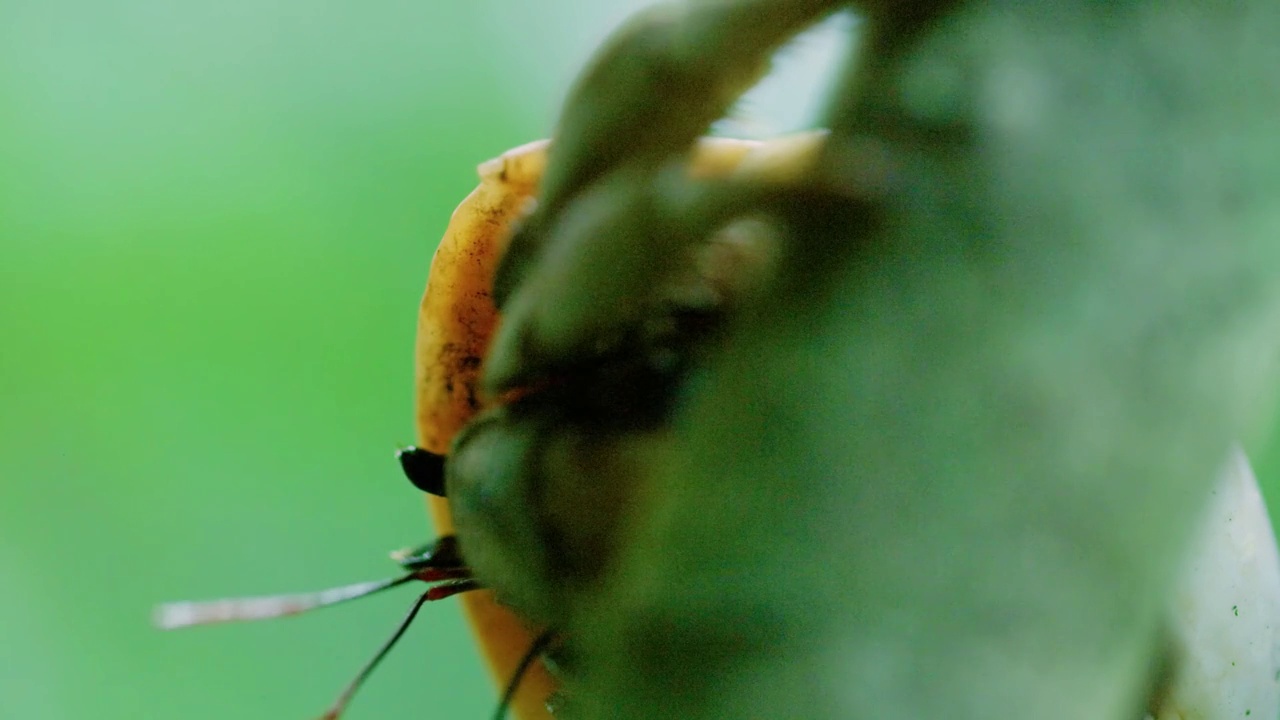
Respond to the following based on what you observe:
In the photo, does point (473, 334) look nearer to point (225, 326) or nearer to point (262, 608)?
point (262, 608)

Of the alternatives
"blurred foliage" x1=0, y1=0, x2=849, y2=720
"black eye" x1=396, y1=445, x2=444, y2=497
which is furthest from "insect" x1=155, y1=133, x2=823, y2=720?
"blurred foliage" x1=0, y1=0, x2=849, y2=720

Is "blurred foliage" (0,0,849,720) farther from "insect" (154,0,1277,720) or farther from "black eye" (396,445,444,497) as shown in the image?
"insect" (154,0,1277,720)

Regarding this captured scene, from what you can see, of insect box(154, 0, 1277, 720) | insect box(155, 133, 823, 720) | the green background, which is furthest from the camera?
the green background

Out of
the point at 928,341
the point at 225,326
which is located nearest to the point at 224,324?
the point at 225,326

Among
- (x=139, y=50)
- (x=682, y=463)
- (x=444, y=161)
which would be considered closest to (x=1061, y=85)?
(x=682, y=463)

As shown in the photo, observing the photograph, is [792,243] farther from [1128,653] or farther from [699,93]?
[1128,653]

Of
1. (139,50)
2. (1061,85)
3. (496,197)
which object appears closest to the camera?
(1061,85)
